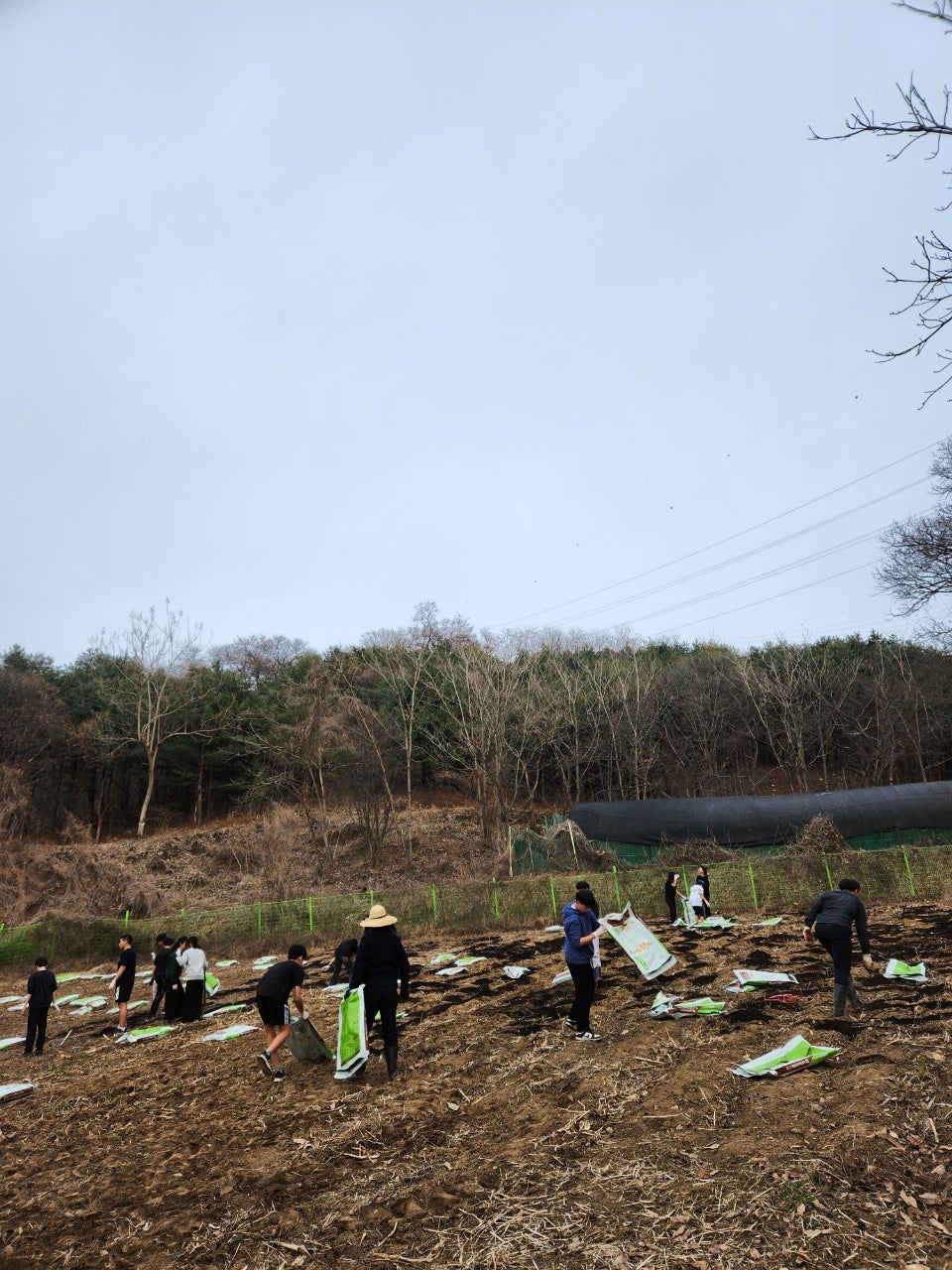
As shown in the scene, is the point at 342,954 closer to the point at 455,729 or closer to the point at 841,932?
the point at 841,932

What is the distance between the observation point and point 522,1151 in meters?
5.08

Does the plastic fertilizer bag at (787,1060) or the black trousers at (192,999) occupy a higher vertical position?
the plastic fertilizer bag at (787,1060)

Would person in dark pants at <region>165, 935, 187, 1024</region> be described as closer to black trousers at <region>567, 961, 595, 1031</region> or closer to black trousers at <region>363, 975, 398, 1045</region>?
black trousers at <region>363, 975, 398, 1045</region>

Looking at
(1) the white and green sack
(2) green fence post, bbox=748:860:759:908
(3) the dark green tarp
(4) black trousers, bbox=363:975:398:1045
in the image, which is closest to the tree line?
(3) the dark green tarp

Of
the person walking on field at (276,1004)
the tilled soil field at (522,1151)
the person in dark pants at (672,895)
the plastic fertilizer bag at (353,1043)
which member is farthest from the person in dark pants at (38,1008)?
the person in dark pants at (672,895)

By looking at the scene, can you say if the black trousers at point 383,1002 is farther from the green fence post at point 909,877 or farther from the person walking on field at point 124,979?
the green fence post at point 909,877

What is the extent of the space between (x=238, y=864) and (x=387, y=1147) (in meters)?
23.6

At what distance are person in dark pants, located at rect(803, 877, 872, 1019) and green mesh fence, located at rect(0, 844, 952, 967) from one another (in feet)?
29.0

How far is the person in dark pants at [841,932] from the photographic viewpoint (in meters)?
7.36

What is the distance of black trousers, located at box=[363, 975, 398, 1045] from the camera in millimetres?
7137

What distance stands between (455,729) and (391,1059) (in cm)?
2352

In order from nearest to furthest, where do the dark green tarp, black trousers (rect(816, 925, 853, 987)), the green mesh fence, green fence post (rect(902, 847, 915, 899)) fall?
black trousers (rect(816, 925, 853, 987)) < green fence post (rect(902, 847, 915, 899)) < the green mesh fence < the dark green tarp

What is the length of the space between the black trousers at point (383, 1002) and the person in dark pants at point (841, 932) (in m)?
4.11

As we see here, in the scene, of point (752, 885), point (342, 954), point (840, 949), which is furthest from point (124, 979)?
point (752, 885)
